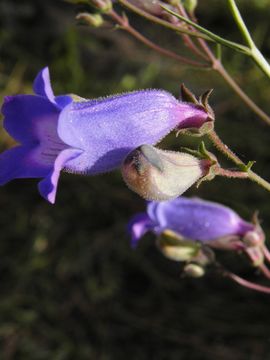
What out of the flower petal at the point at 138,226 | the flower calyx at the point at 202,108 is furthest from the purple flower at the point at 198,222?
the flower calyx at the point at 202,108

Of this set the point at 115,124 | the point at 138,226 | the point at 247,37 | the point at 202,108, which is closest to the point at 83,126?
the point at 115,124

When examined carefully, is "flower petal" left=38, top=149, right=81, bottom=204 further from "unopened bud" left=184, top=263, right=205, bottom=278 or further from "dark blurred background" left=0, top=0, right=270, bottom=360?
"dark blurred background" left=0, top=0, right=270, bottom=360

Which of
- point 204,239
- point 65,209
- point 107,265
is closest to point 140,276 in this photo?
point 107,265

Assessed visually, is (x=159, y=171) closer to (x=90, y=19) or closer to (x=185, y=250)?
(x=185, y=250)

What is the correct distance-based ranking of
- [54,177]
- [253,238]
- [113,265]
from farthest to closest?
[113,265]
[253,238]
[54,177]

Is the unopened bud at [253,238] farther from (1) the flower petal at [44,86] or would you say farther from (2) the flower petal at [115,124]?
(1) the flower petal at [44,86]

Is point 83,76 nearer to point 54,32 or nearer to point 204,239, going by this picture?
point 54,32

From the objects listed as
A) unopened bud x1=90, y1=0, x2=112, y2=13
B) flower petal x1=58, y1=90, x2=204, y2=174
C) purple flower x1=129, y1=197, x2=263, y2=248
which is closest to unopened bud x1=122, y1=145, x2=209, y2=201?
flower petal x1=58, y1=90, x2=204, y2=174
